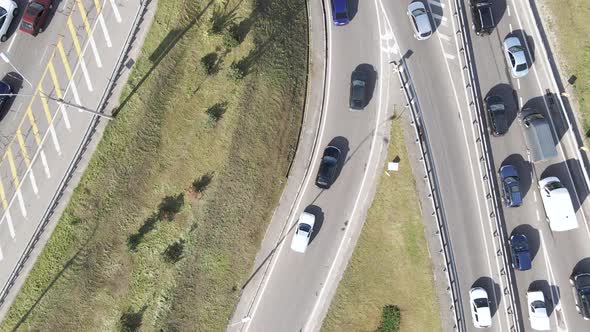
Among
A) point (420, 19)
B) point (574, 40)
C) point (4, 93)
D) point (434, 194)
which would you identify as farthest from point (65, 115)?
point (574, 40)

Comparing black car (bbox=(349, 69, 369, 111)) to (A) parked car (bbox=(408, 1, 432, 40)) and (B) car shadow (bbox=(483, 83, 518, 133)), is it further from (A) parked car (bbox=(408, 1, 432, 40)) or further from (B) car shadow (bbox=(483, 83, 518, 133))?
(B) car shadow (bbox=(483, 83, 518, 133))

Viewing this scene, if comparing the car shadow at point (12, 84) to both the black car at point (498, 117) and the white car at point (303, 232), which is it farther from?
the black car at point (498, 117)

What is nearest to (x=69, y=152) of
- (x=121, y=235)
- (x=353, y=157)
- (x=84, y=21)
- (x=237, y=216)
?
(x=121, y=235)

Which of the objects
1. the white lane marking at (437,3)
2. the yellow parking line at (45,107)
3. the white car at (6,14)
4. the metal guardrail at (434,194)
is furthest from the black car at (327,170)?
the white car at (6,14)

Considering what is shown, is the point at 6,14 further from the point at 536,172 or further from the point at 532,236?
the point at 532,236

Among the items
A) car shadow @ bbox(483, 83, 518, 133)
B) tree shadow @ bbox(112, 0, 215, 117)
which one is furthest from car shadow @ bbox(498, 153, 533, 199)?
tree shadow @ bbox(112, 0, 215, 117)

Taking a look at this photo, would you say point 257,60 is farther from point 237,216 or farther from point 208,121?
point 237,216

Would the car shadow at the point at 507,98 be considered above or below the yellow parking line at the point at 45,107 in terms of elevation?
above
